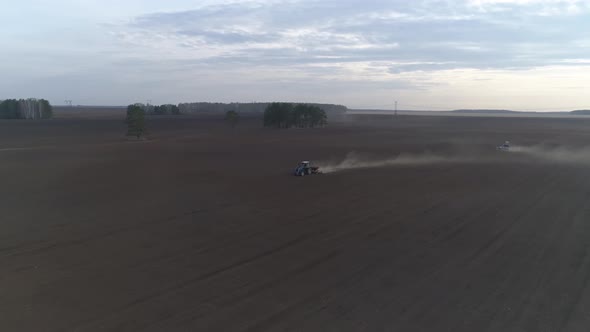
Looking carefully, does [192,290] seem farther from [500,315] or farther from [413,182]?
[413,182]

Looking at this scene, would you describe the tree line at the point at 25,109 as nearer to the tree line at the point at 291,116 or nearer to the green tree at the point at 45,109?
the green tree at the point at 45,109

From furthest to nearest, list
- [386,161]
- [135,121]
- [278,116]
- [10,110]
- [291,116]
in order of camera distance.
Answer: [10,110] < [291,116] < [278,116] < [135,121] < [386,161]

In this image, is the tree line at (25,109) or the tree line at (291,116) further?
the tree line at (25,109)

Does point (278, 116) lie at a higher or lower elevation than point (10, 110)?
lower

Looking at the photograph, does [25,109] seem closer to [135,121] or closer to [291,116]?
[291,116]

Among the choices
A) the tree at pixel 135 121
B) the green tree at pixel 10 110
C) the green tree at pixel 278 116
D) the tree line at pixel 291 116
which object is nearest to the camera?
the tree at pixel 135 121

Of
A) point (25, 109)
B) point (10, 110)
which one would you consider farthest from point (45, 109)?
point (10, 110)

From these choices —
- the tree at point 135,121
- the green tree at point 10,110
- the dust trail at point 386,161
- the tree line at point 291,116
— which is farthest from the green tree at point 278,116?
Result: the green tree at point 10,110

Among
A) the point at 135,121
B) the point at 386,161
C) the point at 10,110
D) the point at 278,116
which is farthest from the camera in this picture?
the point at 10,110
